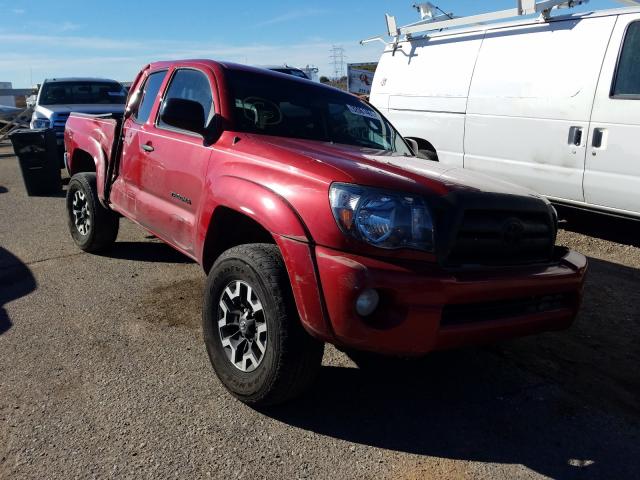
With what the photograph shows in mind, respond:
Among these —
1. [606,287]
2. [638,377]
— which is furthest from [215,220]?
[606,287]

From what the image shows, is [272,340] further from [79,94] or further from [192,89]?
[79,94]

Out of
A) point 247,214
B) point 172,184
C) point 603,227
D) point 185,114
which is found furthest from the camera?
point 603,227

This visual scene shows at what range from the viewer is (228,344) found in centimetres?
311

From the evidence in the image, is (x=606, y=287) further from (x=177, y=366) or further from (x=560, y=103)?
(x=177, y=366)

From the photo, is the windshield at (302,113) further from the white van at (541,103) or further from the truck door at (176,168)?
the white van at (541,103)

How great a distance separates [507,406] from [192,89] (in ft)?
A: 9.66

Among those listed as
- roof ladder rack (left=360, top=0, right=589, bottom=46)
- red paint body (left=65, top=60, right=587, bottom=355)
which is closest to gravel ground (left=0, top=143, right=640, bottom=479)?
red paint body (left=65, top=60, right=587, bottom=355)

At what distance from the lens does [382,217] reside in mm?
2588

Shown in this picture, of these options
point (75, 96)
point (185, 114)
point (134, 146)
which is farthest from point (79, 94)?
point (185, 114)

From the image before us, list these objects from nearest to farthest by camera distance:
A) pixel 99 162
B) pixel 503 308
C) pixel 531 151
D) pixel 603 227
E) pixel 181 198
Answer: pixel 503 308
pixel 181 198
pixel 99 162
pixel 531 151
pixel 603 227

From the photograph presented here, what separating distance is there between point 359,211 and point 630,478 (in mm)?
1657

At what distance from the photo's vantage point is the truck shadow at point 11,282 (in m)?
4.18

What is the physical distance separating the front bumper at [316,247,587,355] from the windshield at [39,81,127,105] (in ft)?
33.7

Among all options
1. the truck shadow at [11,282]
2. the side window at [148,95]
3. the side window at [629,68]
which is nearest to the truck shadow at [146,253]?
the truck shadow at [11,282]
